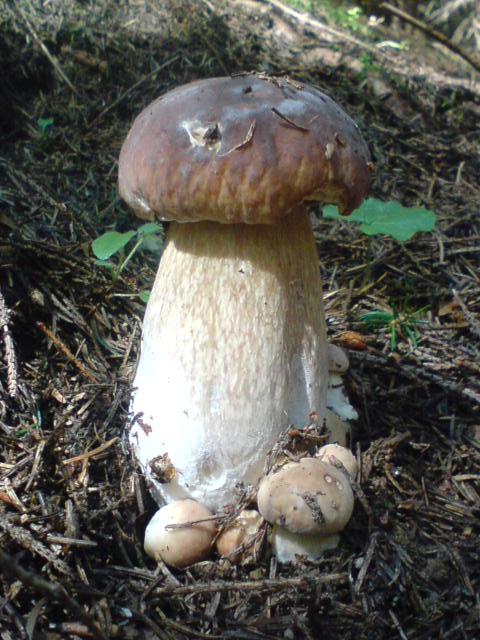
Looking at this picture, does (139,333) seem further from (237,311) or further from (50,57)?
(50,57)

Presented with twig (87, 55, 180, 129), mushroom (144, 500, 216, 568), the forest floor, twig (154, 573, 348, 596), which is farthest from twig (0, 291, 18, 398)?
twig (87, 55, 180, 129)

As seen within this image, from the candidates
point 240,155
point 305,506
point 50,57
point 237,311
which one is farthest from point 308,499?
point 50,57

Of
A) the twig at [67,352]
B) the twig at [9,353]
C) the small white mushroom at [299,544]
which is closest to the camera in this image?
the small white mushroom at [299,544]

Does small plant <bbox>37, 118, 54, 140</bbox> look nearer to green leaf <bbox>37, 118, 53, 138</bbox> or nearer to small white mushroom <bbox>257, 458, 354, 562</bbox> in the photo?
green leaf <bbox>37, 118, 53, 138</bbox>

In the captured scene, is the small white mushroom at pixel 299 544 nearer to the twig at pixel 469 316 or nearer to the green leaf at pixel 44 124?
the twig at pixel 469 316

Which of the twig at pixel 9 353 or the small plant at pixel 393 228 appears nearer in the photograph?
the twig at pixel 9 353


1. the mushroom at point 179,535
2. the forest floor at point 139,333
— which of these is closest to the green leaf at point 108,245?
the forest floor at point 139,333

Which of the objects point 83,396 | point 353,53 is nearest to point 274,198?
point 83,396
